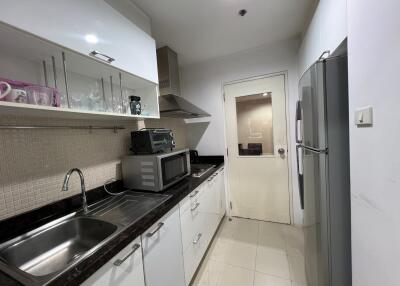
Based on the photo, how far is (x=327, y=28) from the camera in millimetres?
1207

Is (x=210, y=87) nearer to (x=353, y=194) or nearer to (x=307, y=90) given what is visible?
(x=307, y=90)

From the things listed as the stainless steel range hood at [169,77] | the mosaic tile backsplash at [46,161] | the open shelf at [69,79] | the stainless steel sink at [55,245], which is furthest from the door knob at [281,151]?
the stainless steel sink at [55,245]

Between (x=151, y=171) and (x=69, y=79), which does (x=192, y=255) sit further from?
(x=69, y=79)

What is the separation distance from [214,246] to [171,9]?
2464mm

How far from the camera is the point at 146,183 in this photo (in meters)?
1.46

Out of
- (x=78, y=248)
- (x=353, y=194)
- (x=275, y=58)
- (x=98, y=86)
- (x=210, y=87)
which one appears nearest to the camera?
(x=353, y=194)

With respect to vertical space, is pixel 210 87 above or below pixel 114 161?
above

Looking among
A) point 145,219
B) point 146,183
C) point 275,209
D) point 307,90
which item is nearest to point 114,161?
point 146,183

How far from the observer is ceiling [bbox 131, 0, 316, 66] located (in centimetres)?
155

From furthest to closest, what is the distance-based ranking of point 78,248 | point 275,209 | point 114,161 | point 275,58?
point 275,209
point 275,58
point 114,161
point 78,248

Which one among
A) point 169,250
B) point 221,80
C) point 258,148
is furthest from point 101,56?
point 258,148

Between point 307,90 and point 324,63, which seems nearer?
point 324,63

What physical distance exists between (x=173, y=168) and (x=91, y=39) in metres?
1.08

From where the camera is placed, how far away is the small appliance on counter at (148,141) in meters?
1.52
